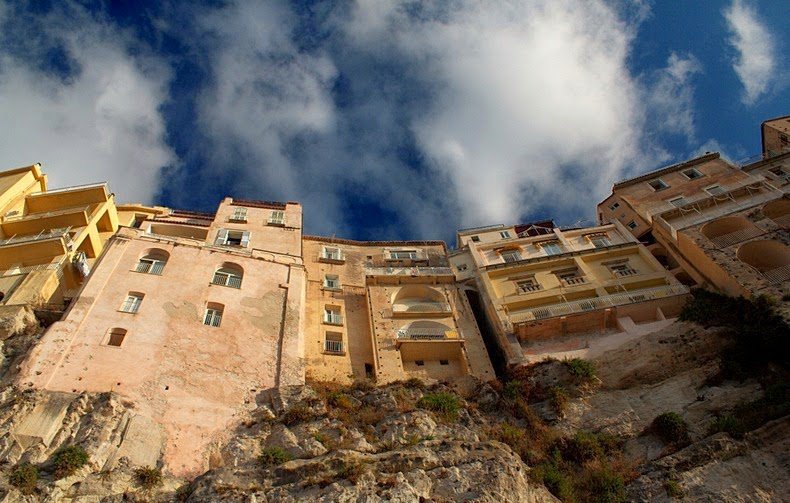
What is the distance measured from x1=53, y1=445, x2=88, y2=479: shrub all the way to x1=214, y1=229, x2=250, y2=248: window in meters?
19.6

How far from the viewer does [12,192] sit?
44.2 m

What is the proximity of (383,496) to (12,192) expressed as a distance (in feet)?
122

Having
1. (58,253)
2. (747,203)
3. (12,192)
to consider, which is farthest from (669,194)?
(12,192)

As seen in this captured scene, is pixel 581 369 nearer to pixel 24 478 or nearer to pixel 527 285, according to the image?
pixel 527 285

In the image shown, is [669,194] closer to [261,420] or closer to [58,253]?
[261,420]

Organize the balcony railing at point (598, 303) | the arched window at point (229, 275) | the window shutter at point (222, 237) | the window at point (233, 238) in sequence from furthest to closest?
the window at point (233, 238) → the window shutter at point (222, 237) → the balcony railing at point (598, 303) → the arched window at point (229, 275)

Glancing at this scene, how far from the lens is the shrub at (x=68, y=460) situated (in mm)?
22875

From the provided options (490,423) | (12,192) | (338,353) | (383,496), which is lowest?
(383,496)

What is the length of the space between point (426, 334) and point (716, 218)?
68.7 feet

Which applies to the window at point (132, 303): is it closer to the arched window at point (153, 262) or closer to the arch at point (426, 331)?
the arched window at point (153, 262)

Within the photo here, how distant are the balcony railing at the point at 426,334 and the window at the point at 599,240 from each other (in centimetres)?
1435

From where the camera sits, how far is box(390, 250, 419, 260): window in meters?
48.2

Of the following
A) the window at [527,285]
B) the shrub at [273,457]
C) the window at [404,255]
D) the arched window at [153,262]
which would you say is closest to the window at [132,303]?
the arched window at [153,262]

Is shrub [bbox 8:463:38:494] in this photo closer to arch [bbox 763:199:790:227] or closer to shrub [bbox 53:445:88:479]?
shrub [bbox 53:445:88:479]
